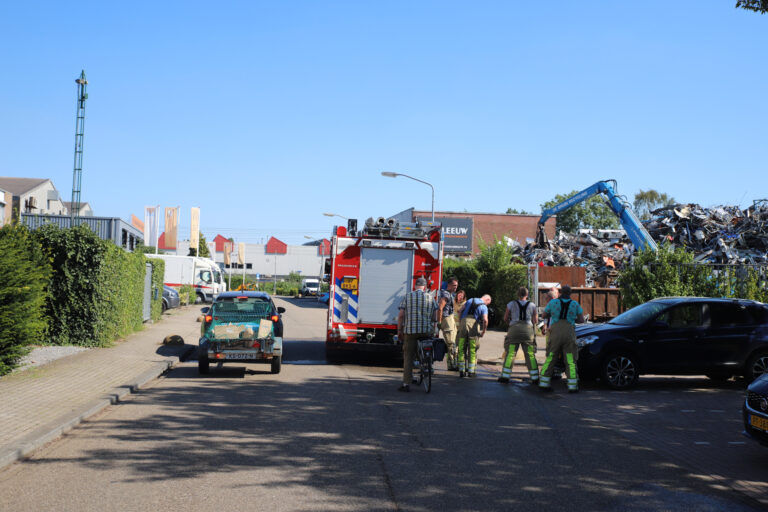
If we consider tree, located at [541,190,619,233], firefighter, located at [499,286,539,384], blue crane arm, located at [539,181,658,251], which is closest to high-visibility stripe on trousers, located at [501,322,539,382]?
firefighter, located at [499,286,539,384]

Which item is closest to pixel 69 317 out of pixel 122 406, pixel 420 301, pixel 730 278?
pixel 122 406

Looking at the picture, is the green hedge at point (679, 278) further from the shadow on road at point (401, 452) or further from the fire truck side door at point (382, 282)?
the shadow on road at point (401, 452)

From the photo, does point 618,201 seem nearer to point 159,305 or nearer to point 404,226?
point 404,226

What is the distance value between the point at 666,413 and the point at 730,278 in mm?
9245

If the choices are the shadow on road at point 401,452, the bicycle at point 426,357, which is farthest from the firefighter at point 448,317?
the shadow on road at point 401,452

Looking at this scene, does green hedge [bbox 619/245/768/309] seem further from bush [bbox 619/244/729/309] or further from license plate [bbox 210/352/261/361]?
license plate [bbox 210/352/261/361]

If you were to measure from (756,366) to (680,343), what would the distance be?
154cm

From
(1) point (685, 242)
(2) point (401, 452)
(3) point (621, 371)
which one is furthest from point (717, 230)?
(2) point (401, 452)

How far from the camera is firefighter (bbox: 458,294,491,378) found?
1345 centimetres

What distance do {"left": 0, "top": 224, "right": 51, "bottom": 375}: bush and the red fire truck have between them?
5.95 meters

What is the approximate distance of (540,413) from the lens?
9.73 metres

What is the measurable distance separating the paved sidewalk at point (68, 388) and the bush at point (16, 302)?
19.3 inches

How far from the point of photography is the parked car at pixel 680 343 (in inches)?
488

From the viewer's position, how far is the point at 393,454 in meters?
6.96
